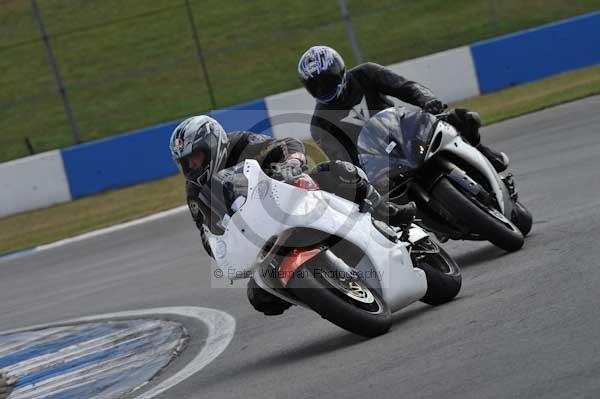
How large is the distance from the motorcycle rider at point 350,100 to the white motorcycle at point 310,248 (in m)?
Answer: 1.45

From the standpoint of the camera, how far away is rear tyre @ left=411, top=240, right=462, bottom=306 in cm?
691

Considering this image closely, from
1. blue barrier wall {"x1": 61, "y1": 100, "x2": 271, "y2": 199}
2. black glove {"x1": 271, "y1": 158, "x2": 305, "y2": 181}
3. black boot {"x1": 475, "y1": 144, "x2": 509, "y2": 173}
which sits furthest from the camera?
blue barrier wall {"x1": 61, "y1": 100, "x2": 271, "y2": 199}

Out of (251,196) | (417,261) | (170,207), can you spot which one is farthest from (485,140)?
(251,196)

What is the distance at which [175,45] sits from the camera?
Answer: 76.3ft

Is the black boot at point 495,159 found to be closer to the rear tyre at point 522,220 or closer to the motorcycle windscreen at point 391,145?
the rear tyre at point 522,220

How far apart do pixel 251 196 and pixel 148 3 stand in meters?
16.2

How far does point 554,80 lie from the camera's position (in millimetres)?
19328

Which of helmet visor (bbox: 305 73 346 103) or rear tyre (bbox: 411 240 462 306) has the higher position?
helmet visor (bbox: 305 73 346 103)

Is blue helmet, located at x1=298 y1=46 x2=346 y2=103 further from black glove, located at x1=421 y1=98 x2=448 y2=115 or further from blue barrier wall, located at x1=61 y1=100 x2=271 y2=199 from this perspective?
blue barrier wall, located at x1=61 y1=100 x2=271 y2=199

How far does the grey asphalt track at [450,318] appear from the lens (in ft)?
16.5

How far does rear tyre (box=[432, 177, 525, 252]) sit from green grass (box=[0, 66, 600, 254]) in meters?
8.56

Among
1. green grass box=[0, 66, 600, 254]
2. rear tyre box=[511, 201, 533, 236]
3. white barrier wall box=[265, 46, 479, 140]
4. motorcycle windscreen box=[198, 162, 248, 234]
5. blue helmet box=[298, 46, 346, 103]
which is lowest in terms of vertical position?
green grass box=[0, 66, 600, 254]

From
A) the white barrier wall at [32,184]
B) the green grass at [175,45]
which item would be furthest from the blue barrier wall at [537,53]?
the white barrier wall at [32,184]

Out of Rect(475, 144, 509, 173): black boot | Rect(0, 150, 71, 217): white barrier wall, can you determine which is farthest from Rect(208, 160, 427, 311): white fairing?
Rect(0, 150, 71, 217): white barrier wall
